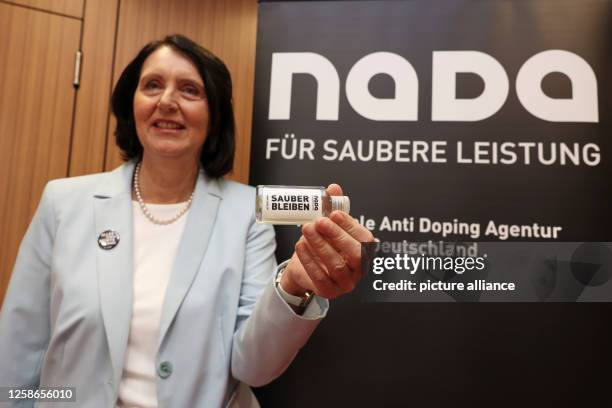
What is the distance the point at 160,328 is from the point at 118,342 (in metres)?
0.09

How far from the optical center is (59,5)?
1.80 m

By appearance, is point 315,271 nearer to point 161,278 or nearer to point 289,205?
point 289,205

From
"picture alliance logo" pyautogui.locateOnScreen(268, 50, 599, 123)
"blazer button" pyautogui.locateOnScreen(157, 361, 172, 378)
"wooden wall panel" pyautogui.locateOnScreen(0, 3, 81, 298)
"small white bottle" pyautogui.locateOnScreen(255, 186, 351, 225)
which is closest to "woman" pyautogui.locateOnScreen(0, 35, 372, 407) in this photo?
"blazer button" pyautogui.locateOnScreen(157, 361, 172, 378)

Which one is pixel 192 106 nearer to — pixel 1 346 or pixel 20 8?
pixel 1 346

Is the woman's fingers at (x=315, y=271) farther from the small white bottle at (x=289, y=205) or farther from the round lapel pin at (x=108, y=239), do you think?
the round lapel pin at (x=108, y=239)

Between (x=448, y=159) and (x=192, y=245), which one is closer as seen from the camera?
(x=192, y=245)

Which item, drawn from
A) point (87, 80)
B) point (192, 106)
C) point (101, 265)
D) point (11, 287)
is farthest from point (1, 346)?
point (87, 80)

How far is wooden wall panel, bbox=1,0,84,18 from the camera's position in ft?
5.88

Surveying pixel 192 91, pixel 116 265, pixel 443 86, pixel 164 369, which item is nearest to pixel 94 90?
pixel 192 91

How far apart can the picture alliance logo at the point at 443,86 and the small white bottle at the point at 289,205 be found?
2.64ft

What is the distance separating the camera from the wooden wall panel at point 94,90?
5.84 feet

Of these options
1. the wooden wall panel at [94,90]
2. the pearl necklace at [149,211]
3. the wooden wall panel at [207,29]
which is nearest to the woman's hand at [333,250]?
the pearl necklace at [149,211]

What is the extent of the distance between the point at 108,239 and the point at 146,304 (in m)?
0.20

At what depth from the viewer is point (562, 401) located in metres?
1.46
